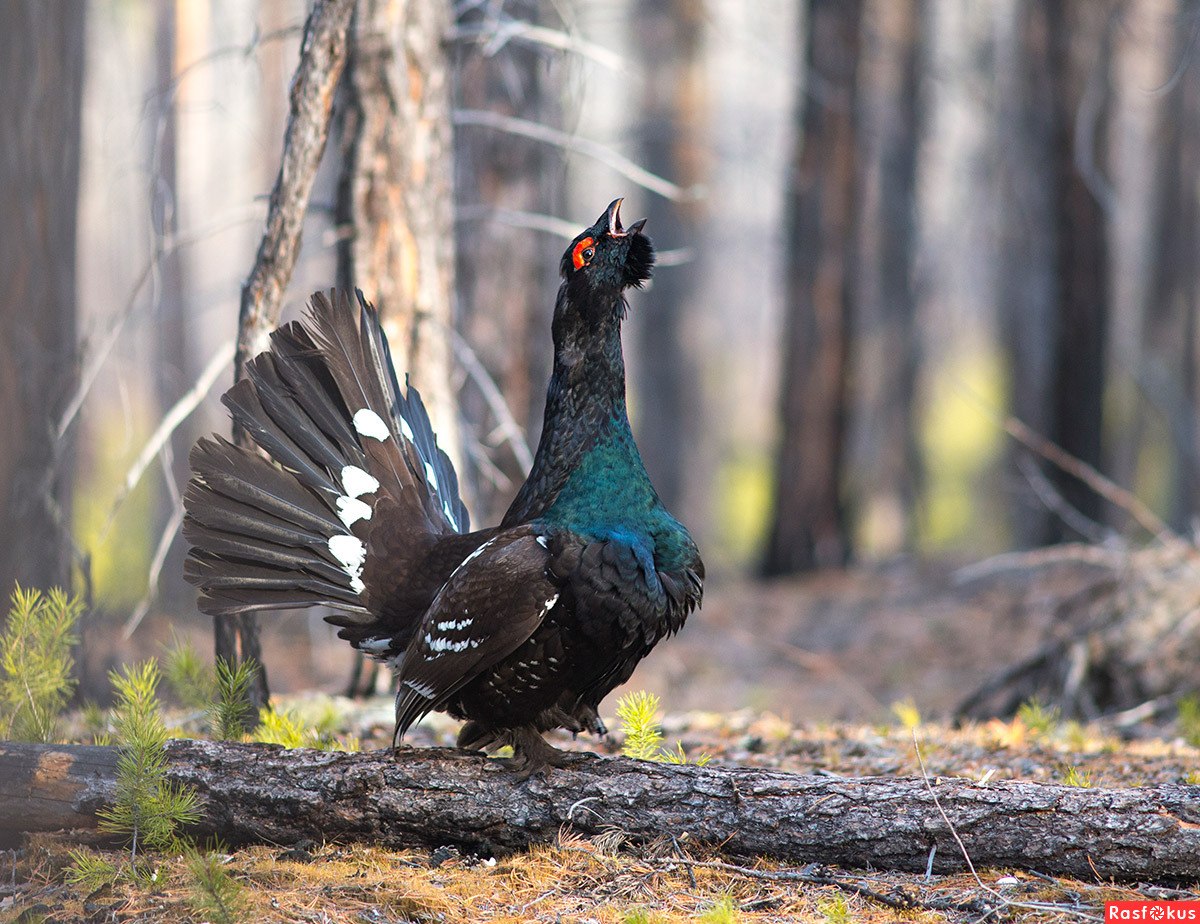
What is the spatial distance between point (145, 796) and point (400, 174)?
10.9 feet

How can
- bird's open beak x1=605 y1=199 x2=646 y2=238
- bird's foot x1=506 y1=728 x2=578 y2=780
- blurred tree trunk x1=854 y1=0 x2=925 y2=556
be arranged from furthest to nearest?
blurred tree trunk x1=854 y1=0 x2=925 y2=556
bird's open beak x1=605 y1=199 x2=646 y2=238
bird's foot x1=506 y1=728 x2=578 y2=780

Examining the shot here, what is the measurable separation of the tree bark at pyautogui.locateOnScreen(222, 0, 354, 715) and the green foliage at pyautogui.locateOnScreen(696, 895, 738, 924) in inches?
96.8

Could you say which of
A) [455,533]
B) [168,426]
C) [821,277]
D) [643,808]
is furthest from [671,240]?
[643,808]

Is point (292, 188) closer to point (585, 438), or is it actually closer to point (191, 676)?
point (585, 438)

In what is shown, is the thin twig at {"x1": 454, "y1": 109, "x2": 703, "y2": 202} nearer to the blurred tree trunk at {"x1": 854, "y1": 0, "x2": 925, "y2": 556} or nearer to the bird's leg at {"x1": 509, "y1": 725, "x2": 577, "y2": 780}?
the bird's leg at {"x1": 509, "y1": 725, "x2": 577, "y2": 780}

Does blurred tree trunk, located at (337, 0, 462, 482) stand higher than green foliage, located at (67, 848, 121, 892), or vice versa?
blurred tree trunk, located at (337, 0, 462, 482)

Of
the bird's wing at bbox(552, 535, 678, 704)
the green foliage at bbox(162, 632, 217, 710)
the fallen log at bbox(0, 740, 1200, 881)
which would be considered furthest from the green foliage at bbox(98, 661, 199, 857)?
the bird's wing at bbox(552, 535, 678, 704)

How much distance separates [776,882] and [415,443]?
7.70 feet

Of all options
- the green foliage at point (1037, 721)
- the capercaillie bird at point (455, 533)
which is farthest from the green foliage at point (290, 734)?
the green foliage at point (1037, 721)

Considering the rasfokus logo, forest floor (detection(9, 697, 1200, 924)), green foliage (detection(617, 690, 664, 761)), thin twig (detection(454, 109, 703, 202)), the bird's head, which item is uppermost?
thin twig (detection(454, 109, 703, 202))

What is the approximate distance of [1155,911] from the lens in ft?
10.7

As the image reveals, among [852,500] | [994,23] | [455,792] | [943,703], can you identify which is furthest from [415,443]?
[994,23]

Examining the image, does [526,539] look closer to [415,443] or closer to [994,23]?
[415,443]

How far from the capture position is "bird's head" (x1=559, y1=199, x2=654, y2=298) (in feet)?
14.5
